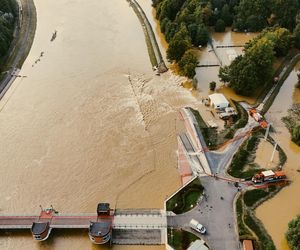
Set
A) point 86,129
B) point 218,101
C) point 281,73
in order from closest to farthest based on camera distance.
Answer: point 86,129, point 218,101, point 281,73

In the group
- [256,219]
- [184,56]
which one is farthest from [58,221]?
[184,56]

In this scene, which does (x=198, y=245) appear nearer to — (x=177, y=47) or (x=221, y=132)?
(x=221, y=132)

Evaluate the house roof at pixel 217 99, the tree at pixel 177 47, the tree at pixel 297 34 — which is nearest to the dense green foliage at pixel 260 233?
the house roof at pixel 217 99

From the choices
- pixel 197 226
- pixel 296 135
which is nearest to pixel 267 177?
pixel 296 135

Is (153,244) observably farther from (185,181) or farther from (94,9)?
(94,9)

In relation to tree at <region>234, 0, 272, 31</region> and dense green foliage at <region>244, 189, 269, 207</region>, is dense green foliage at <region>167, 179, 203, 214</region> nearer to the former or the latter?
dense green foliage at <region>244, 189, 269, 207</region>

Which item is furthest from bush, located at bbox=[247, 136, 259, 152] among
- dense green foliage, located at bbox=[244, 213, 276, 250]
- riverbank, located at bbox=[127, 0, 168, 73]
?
riverbank, located at bbox=[127, 0, 168, 73]

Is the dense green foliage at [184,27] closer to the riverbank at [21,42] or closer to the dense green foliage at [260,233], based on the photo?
the riverbank at [21,42]
